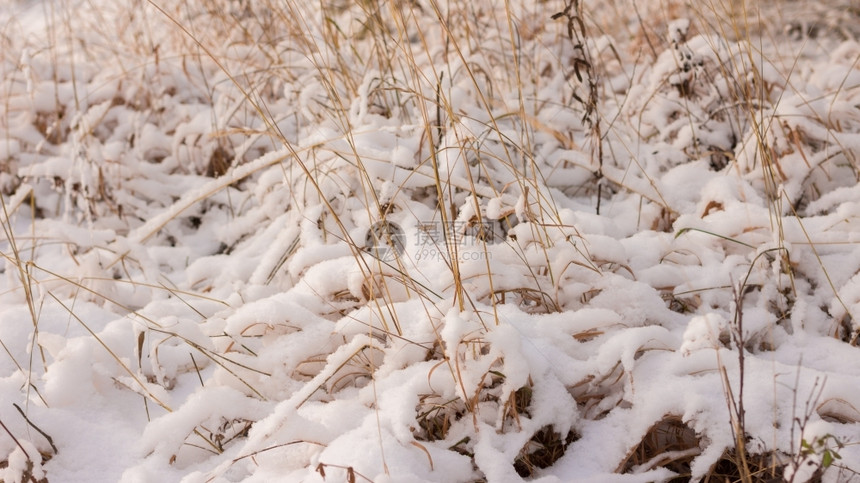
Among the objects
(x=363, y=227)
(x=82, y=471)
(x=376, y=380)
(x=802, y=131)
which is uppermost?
(x=802, y=131)

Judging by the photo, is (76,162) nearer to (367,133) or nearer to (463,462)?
(367,133)

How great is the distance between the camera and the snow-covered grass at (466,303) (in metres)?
1.11

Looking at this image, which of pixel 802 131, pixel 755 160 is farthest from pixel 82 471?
pixel 802 131

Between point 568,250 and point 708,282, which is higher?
point 568,250

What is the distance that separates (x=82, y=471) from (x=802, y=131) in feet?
6.44

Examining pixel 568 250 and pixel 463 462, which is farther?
pixel 568 250

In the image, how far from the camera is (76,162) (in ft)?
7.31

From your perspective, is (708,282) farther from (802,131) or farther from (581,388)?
(802,131)

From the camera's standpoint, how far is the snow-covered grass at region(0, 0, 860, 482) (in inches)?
43.6

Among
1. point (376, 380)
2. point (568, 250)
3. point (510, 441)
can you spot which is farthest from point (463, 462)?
point (568, 250)

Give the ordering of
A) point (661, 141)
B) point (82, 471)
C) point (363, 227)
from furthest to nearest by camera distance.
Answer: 1. point (661, 141)
2. point (363, 227)
3. point (82, 471)

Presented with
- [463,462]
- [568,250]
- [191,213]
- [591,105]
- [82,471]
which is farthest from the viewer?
[191,213]

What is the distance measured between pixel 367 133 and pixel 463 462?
1.03 metres

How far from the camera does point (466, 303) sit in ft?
4.32
